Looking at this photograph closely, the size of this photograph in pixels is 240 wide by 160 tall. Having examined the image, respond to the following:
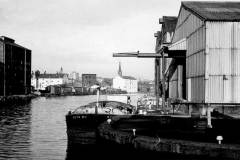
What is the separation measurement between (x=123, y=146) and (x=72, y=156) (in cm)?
961

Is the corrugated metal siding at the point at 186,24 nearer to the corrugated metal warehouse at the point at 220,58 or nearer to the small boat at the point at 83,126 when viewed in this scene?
the corrugated metal warehouse at the point at 220,58

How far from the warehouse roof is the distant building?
8322 centimetres

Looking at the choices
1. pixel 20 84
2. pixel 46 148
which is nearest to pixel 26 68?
pixel 20 84

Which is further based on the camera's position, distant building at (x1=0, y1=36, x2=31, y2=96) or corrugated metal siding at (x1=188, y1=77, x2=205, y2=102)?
distant building at (x1=0, y1=36, x2=31, y2=96)

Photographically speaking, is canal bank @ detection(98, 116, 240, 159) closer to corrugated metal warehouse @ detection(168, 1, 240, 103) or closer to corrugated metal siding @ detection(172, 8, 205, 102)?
corrugated metal warehouse @ detection(168, 1, 240, 103)

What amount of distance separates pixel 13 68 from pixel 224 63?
4135 inches

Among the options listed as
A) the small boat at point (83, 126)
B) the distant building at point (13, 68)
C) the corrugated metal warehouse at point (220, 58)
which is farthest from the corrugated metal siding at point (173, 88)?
the distant building at point (13, 68)

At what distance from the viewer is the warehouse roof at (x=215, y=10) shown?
35.1 meters

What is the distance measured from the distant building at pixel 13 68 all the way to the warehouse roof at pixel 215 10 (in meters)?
83.2

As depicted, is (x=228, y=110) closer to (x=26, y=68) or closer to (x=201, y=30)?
(x=201, y=30)

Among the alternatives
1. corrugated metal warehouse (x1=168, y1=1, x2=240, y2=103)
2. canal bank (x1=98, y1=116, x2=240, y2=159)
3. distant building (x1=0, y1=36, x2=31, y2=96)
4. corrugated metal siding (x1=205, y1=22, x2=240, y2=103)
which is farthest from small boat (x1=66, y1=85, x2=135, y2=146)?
distant building (x1=0, y1=36, x2=31, y2=96)

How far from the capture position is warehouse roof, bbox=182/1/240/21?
3506 cm

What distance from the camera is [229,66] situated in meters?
34.4

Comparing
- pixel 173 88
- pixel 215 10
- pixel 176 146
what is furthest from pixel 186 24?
pixel 176 146
